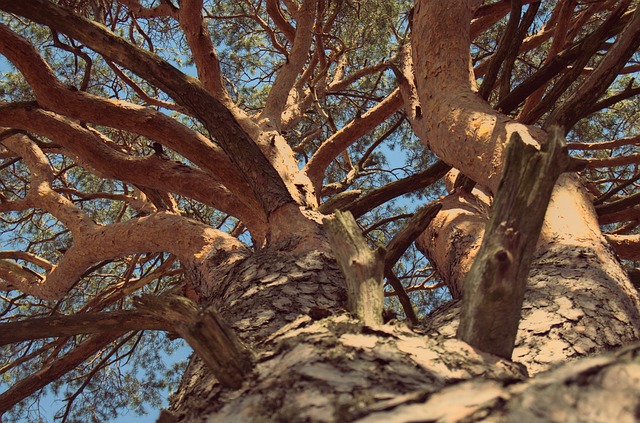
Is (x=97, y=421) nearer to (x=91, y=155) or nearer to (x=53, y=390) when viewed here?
(x=53, y=390)

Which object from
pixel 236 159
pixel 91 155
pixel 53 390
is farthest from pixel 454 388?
pixel 53 390

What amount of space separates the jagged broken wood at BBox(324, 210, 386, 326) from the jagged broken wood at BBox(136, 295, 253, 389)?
0.80 feet


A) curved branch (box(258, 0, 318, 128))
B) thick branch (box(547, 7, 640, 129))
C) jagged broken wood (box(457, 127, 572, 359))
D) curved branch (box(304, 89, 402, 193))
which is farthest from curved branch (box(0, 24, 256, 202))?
jagged broken wood (box(457, 127, 572, 359))

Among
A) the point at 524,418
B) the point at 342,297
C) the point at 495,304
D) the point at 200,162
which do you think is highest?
the point at 200,162

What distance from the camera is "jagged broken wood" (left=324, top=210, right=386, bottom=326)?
102cm

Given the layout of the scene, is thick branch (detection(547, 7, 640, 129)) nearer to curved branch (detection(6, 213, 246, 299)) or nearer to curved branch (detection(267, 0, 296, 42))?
curved branch (detection(6, 213, 246, 299))

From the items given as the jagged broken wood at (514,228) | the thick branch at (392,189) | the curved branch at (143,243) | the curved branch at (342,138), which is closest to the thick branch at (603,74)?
the thick branch at (392,189)

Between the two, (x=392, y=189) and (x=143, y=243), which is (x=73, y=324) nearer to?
(x=143, y=243)

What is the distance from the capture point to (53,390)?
529 cm

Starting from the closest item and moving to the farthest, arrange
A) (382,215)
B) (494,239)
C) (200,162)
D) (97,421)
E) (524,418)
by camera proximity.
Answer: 1. (524,418)
2. (494,239)
3. (200,162)
4. (97,421)
5. (382,215)

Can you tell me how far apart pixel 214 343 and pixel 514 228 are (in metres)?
0.51

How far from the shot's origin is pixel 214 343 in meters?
0.85

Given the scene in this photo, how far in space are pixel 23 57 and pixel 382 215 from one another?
4.25 m

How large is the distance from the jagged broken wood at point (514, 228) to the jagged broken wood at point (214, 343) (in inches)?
15.7
